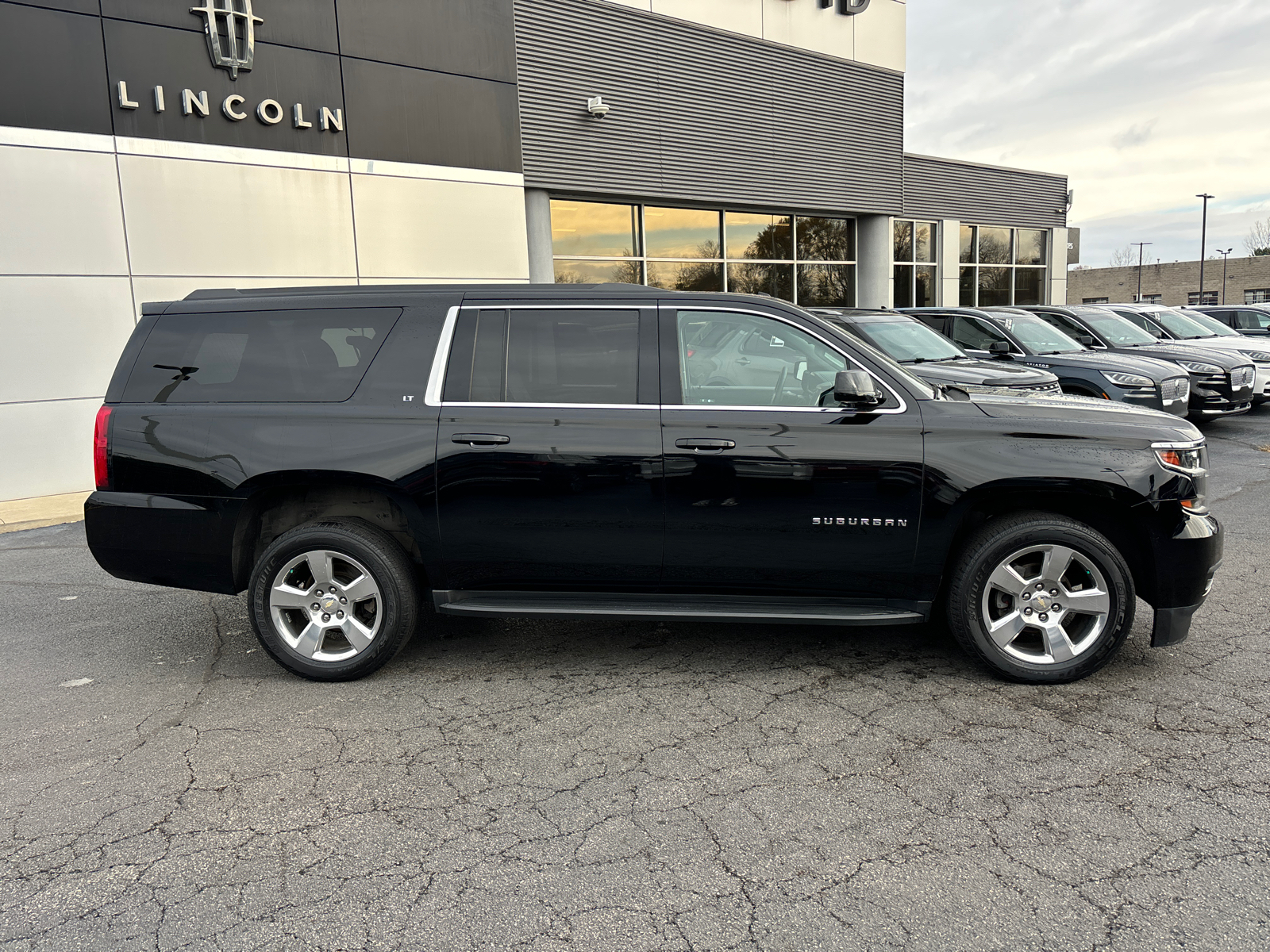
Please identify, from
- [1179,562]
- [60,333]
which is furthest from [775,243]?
[1179,562]

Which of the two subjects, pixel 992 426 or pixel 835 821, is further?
pixel 992 426

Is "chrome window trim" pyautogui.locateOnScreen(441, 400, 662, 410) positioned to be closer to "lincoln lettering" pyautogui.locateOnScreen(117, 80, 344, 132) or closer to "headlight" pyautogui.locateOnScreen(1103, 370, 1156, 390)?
"headlight" pyautogui.locateOnScreen(1103, 370, 1156, 390)

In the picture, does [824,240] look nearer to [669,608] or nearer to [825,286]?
[825,286]

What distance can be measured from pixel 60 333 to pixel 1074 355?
12.2 metres

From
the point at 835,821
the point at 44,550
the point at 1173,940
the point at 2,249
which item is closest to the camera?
the point at 1173,940

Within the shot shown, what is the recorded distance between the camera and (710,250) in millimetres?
18312

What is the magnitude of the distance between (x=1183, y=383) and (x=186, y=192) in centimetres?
1235

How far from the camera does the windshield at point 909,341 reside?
967 centimetres

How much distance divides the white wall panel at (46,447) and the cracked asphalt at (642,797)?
263 inches

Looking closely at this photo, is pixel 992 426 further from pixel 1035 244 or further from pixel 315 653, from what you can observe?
pixel 1035 244

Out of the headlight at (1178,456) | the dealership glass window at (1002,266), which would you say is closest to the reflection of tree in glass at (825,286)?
the dealership glass window at (1002,266)

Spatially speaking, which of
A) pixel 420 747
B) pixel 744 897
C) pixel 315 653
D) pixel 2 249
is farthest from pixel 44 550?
pixel 744 897

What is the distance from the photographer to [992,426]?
4.23 meters

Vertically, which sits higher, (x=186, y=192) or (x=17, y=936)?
(x=186, y=192)
